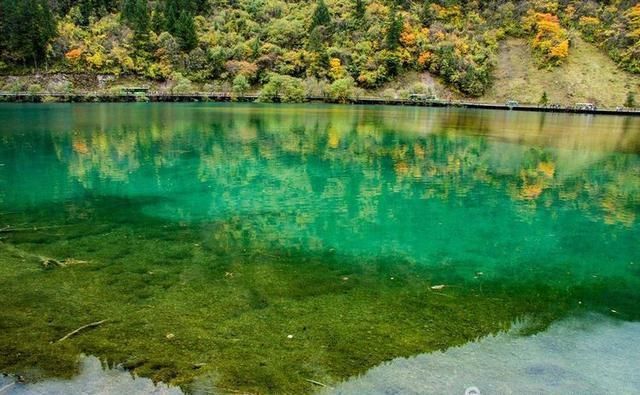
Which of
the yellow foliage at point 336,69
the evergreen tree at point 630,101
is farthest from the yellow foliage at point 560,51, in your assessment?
the yellow foliage at point 336,69

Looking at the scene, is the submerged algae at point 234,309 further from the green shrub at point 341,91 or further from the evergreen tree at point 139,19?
the evergreen tree at point 139,19

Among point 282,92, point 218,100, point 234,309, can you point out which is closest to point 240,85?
point 218,100

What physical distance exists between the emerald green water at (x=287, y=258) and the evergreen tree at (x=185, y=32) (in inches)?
3016

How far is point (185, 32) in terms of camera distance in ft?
316

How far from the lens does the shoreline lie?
7000 cm

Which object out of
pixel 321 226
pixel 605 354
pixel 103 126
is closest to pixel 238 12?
pixel 103 126

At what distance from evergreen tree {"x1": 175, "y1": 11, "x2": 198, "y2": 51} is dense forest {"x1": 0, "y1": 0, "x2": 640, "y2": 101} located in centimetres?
22

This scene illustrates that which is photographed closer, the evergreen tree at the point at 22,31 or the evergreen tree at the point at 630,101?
the evergreen tree at the point at 22,31

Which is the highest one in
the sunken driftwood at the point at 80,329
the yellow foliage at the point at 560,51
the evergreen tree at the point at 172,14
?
the evergreen tree at the point at 172,14

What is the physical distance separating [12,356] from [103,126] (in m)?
34.1

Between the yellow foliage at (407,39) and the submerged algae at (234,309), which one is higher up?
the yellow foliage at (407,39)

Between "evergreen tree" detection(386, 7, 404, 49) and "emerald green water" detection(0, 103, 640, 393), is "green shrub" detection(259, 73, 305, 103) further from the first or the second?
"emerald green water" detection(0, 103, 640, 393)

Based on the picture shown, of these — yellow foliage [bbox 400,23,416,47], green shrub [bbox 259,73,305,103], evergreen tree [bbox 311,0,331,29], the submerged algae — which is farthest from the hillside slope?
the submerged algae

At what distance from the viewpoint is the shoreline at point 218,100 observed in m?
70.0
